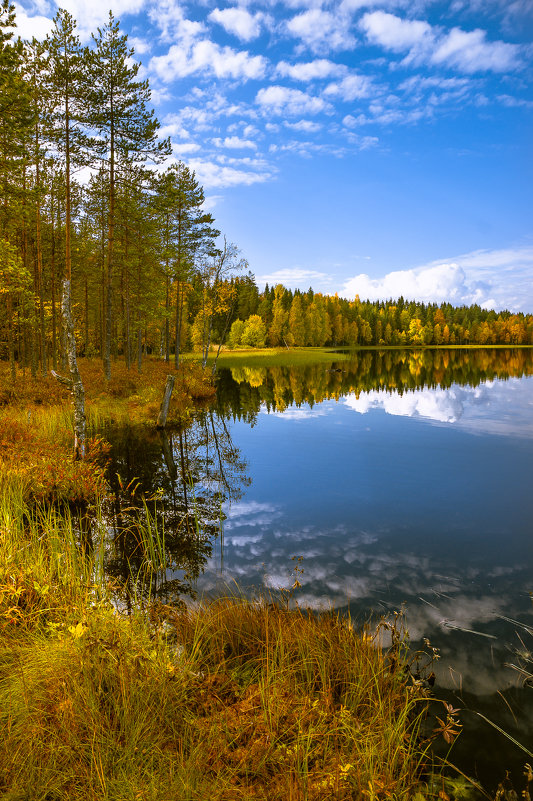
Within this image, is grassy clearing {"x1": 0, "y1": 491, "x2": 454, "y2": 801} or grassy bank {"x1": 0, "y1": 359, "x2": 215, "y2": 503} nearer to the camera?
grassy clearing {"x1": 0, "y1": 491, "x2": 454, "y2": 801}

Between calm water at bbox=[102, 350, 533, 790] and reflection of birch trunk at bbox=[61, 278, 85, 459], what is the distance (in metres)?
1.64

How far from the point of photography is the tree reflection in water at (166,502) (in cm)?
682

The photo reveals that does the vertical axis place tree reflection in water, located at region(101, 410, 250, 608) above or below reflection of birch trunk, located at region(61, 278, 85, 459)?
below

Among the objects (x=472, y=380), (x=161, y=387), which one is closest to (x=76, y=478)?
(x=161, y=387)

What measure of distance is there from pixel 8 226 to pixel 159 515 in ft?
58.5

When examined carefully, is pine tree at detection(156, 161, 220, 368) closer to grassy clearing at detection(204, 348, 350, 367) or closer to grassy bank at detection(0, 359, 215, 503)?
grassy bank at detection(0, 359, 215, 503)

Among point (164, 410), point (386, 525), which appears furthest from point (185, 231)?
point (386, 525)

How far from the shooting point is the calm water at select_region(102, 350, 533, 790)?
5.30 metres

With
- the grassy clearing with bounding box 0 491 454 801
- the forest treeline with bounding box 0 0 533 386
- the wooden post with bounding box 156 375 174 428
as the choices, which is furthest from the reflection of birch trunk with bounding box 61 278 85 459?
the grassy clearing with bounding box 0 491 454 801

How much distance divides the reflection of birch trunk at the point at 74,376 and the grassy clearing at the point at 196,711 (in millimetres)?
6834

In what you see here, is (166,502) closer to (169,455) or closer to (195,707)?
(169,455)

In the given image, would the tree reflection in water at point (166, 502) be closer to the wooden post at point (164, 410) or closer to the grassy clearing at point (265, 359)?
the wooden post at point (164, 410)

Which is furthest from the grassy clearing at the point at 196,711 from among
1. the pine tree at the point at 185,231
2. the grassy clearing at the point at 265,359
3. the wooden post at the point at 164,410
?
the grassy clearing at the point at 265,359

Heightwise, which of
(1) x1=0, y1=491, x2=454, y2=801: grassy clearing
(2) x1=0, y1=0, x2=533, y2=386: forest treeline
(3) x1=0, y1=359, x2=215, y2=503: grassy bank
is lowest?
(1) x1=0, y1=491, x2=454, y2=801: grassy clearing
